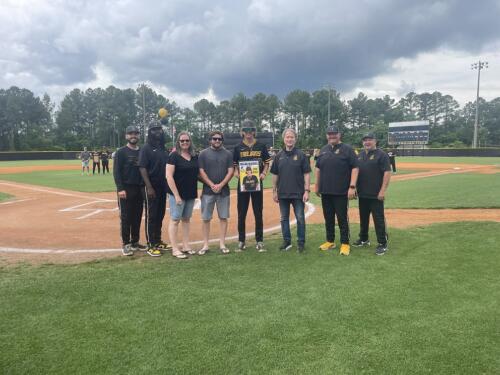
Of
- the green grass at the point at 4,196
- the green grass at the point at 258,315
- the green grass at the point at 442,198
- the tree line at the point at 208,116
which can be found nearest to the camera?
the green grass at the point at 258,315

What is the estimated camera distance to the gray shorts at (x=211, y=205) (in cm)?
614

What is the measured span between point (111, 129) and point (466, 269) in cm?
11106

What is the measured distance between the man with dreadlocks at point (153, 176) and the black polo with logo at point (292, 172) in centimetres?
193

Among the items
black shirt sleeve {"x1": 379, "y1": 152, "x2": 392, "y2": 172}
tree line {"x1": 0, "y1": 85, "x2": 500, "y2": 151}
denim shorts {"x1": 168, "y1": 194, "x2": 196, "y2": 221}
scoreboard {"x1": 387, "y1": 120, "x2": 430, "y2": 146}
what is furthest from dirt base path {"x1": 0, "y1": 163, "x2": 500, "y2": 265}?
tree line {"x1": 0, "y1": 85, "x2": 500, "y2": 151}

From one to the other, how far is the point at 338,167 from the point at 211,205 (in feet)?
6.93

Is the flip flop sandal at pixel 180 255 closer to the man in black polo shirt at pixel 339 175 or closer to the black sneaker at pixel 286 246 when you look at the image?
the black sneaker at pixel 286 246

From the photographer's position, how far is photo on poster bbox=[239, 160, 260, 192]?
20.2 ft

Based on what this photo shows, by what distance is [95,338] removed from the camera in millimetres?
3344

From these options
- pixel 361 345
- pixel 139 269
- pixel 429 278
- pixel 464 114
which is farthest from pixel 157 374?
pixel 464 114

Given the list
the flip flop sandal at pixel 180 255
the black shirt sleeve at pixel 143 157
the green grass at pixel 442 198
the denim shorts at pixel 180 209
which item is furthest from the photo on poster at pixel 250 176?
the green grass at pixel 442 198

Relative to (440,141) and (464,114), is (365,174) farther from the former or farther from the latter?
(464,114)

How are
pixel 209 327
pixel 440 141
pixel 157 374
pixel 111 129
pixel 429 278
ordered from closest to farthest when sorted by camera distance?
1. pixel 157 374
2. pixel 209 327
3. pixel 429 278
4. pixel 440 141
5. pixel 111 129

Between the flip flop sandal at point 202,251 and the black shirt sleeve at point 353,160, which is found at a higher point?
the black shirt sleeve at point 353,160

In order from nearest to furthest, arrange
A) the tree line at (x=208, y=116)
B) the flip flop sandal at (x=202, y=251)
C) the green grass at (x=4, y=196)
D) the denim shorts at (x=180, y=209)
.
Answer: the denim shorts at (x=180, y=209)
the flip flop sandal at (x=202, y=251)
the green grass at (x=4, y=196)
the tree line at (x=208, y=116)
